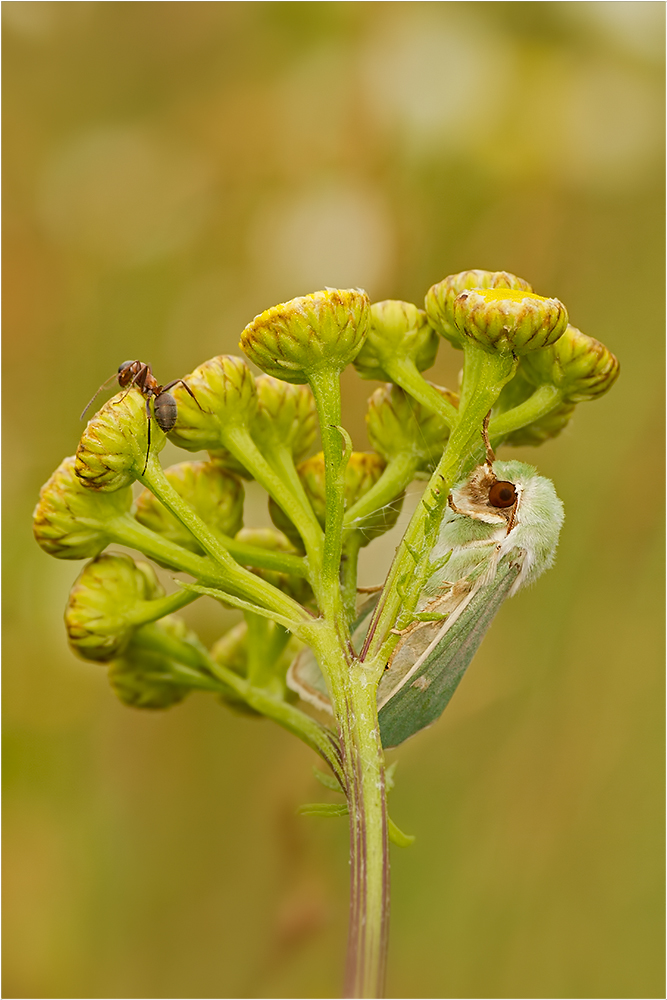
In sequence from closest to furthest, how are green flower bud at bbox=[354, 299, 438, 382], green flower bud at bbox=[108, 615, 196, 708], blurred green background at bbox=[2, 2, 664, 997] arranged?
green flower bud at bbox=[354, 299, 438, 382] < green flower bud at bbox=[108, 615, 196, 708] < blurred green background at bbox=[2, 2, 664, 997]

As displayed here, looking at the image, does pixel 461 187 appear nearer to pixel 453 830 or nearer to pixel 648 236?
pixel 648 236

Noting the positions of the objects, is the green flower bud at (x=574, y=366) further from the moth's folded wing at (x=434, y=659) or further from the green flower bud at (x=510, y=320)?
the moth's folded wing at (x=434, y=659)

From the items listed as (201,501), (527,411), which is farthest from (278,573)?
(527,411)

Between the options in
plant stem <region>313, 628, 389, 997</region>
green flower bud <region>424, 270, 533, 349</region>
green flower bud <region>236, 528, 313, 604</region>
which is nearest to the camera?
plant stem <region>313, 628, 389, 997</region>

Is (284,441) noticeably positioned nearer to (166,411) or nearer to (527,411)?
(166,411)

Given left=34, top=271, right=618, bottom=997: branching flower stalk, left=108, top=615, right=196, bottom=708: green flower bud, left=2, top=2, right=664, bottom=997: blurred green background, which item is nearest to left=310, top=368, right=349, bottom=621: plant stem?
left=34, top=271, right=618, bottom=997: branching flower stalk

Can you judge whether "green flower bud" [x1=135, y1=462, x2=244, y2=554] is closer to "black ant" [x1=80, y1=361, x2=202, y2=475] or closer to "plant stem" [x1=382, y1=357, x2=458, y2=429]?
"black ant" [x1=80, y1=361, x2=202, y2=475]
